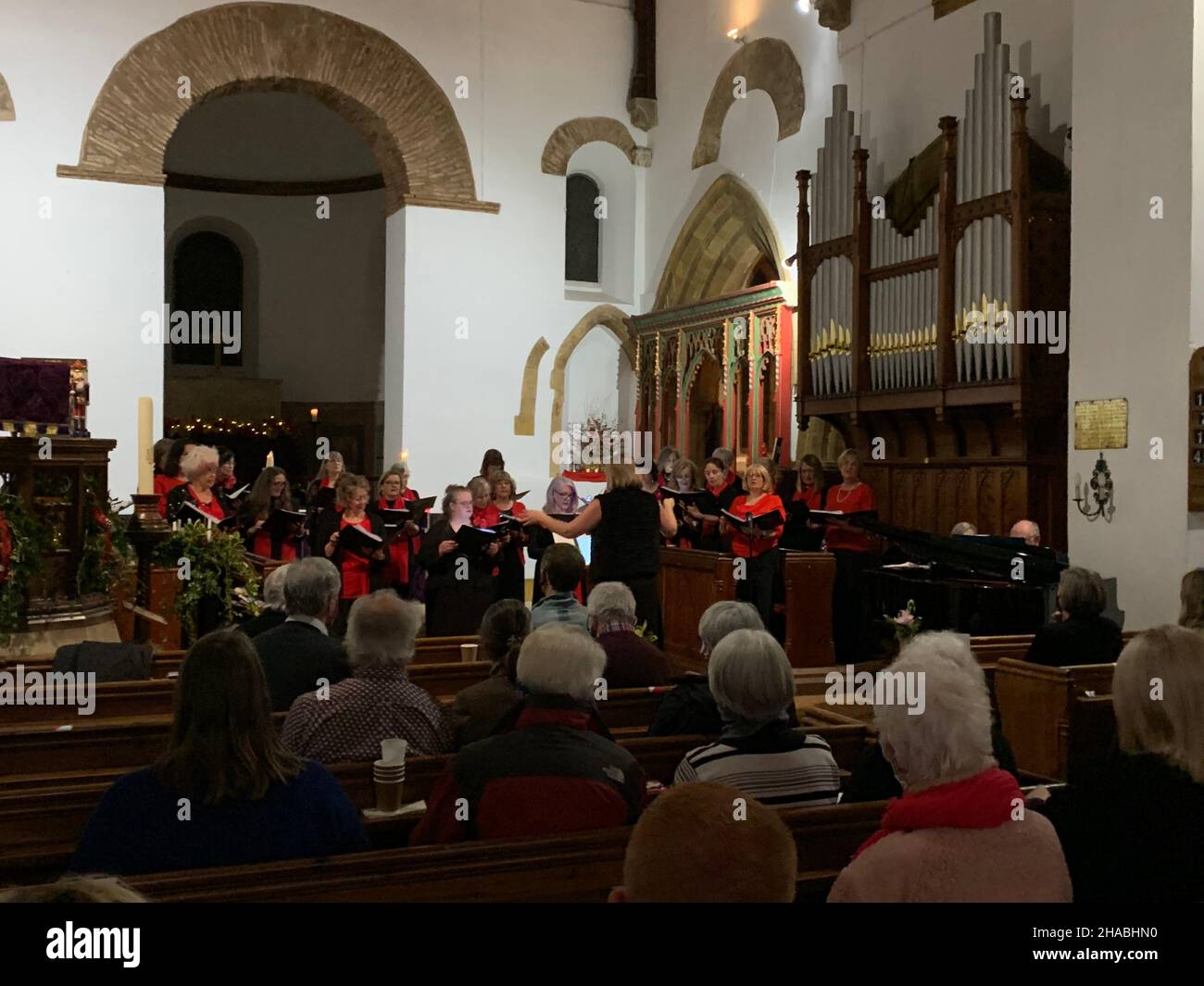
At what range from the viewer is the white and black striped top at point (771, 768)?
10.2ft

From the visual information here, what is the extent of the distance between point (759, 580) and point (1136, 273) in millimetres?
3007

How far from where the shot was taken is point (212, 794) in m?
2.53

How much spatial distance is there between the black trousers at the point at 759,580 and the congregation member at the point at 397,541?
2.20 metres

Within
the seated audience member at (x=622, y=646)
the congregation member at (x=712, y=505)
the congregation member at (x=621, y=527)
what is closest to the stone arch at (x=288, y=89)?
the congregation member at (x=712, y=505)

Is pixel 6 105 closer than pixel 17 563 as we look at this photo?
No

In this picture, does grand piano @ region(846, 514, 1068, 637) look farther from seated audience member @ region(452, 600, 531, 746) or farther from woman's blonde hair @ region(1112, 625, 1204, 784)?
woman's blonde hair @ region(1112, 625, 1204, 784)

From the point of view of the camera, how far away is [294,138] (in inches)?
Answer: 719

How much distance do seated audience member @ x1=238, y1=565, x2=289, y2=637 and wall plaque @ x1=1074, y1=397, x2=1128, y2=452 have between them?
4.99 meters

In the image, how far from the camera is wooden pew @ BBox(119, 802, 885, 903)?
234 cm

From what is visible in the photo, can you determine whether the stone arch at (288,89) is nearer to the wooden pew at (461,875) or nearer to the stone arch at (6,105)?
the stone arch at (6,105)

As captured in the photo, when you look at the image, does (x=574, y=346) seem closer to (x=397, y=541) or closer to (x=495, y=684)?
(x=397, y=541)

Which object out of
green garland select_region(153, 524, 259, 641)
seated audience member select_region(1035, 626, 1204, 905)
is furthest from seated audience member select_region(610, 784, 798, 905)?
green garland select_region(153, 524, 259, 641)

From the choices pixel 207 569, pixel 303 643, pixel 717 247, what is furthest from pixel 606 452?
pixel 303 643

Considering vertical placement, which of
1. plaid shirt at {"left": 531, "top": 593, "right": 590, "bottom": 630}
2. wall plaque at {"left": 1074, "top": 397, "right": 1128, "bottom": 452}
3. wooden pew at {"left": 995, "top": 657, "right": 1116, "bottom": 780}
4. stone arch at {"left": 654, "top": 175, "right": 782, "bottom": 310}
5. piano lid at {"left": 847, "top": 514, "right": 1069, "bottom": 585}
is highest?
stone arch at {"left": 654, "top": 175, "right": 782, "bottom": 310}
